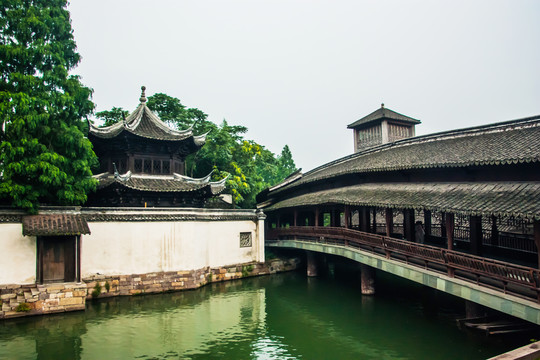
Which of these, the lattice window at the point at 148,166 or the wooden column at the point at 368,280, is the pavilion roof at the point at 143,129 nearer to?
the lattice window at the point at 148,166

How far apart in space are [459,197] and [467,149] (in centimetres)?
301

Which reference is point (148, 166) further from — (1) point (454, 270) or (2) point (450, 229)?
(1) point (454, 270)

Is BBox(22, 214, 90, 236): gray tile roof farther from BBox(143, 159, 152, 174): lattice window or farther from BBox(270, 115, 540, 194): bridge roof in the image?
BBox(270, 115, 540, 194): bridge roof

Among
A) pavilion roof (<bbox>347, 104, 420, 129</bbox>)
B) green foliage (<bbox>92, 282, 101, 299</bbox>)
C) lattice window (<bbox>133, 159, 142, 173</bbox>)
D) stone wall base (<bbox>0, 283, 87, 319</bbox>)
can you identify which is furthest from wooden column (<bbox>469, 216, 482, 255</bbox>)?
lattice window (<bbox>133, 159, 142, 173</bbox>)

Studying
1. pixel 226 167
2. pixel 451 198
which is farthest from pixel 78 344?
pixel 226 167

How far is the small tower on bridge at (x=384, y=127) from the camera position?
28984 millimetres

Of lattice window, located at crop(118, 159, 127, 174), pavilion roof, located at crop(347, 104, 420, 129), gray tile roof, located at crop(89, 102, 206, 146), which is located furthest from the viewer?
pavilion roof, located at crop(347, 104, 420, 129)

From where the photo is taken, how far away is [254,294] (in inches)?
758

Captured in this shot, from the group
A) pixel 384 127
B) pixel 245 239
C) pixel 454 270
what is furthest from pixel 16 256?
pixel 384 127

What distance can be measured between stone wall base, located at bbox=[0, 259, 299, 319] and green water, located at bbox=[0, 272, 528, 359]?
444 millimetres

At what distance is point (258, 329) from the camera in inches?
547

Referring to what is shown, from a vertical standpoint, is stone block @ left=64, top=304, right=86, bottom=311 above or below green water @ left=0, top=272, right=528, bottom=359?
above

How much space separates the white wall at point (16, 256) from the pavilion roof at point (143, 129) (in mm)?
7074

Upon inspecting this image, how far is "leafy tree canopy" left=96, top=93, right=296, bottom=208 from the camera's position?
104ft
